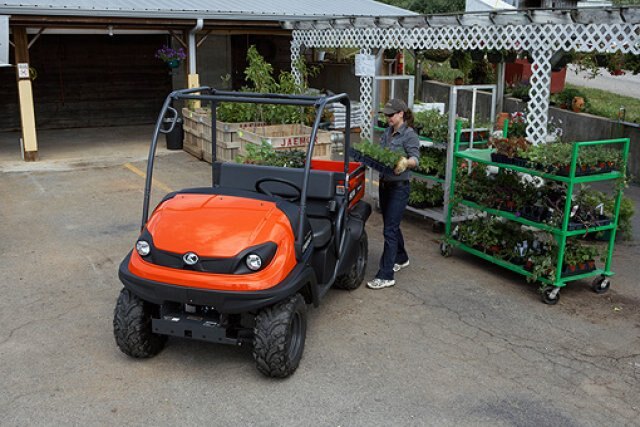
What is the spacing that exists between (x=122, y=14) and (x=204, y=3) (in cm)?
241

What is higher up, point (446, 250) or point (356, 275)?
point (356, 275)

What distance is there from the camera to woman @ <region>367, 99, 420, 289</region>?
6.02m

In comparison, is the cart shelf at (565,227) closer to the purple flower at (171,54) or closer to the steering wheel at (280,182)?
the steering wheel at (280,182)

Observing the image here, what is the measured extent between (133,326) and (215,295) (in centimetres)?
73

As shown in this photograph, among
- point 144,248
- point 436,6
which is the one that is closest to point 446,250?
point 144,248

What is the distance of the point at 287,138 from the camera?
1027 cm

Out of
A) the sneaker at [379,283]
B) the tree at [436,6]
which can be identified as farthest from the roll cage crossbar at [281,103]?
the tree at [436,6]

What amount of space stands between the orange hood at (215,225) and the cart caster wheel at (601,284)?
3.33m

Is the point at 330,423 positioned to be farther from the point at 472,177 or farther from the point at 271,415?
the point at 472,177

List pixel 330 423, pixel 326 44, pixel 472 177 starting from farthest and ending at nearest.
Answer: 1. pixel 326 44
2. pixel 472 177
3. pixel 330 423

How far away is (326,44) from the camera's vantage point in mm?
13781

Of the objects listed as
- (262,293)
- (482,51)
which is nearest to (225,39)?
(482,51)

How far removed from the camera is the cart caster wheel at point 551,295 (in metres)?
5.89

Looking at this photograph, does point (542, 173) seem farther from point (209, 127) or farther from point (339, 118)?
point (339, 118)
